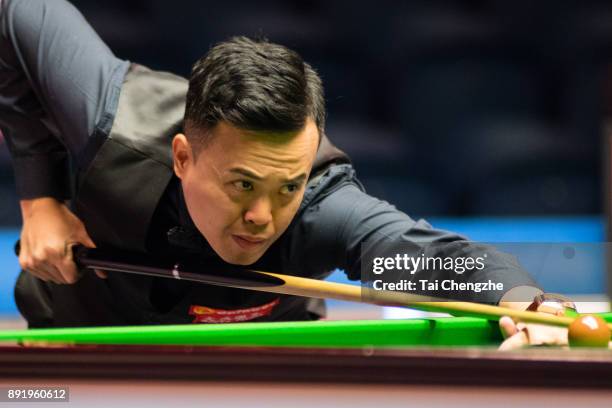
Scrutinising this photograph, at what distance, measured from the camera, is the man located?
1929 mm

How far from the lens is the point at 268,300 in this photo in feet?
7.56

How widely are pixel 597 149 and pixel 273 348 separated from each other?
12.0 ft

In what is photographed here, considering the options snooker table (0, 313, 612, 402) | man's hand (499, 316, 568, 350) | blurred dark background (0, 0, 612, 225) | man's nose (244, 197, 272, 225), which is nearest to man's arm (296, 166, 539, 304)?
man's hand (499, 316, 568, 350)

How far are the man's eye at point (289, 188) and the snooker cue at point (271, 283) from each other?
190mm

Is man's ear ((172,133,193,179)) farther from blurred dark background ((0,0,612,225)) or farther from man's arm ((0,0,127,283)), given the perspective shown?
blurred dark background ((0,0,612,225))

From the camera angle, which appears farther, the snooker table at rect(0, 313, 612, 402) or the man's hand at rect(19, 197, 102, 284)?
the man's hand at rect(19, 197, 102, 284)

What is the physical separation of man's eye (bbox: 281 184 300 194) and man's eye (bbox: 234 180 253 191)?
0.07m

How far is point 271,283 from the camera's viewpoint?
79.7 inches

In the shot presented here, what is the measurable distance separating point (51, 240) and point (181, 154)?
1.39 ft

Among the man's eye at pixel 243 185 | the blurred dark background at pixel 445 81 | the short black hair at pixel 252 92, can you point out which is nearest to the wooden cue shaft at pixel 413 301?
the man's eye at pixel 243 185

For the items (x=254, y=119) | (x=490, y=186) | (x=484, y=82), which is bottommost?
(x=254, y=119)

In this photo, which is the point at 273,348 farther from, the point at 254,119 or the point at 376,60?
the point at 376,60

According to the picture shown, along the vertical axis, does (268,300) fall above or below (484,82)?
below

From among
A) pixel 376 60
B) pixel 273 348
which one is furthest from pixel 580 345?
pixel 376 60
